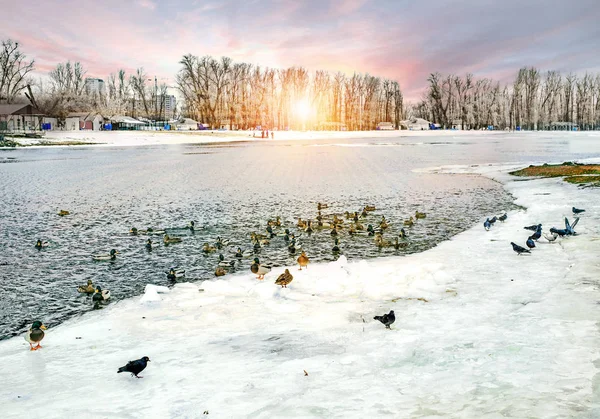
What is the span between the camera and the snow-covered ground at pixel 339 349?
4.38 m

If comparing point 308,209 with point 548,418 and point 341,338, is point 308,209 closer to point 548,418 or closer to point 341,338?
point 341,338

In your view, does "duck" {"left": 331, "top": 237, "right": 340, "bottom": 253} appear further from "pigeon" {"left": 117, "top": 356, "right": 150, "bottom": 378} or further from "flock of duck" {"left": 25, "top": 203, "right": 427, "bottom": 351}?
"pigeon" {"left": 117, "top": 356, "right": 150, "bottom": 378}

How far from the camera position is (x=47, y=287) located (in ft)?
27.4

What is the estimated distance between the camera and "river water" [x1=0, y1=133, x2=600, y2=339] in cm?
880

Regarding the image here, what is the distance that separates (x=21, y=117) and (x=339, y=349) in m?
102

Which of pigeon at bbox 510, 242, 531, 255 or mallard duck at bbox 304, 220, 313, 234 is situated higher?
mallard duck at bbox 304, 220, 313, 234

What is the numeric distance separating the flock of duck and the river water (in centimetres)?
Answer: 17

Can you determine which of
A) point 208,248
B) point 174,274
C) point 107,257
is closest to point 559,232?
point 208,248

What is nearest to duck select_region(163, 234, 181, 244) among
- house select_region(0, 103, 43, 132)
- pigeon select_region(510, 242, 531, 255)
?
pigeon select_region(510, 242, 531, 255)

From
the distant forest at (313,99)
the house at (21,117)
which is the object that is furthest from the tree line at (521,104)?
the house at (21,117)

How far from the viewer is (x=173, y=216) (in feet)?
49.3

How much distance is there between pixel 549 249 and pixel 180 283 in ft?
25.3

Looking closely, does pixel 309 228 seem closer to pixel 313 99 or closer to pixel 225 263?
pixel 225 263

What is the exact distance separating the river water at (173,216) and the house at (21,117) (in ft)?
225
